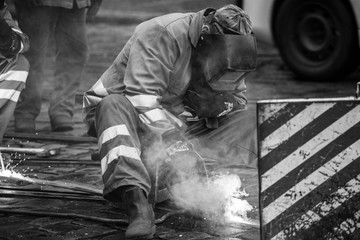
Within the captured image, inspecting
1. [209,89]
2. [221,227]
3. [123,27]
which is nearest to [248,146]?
[209,89]

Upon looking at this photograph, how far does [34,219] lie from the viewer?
476cm

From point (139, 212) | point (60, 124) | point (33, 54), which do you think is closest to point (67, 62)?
point (33, 54)

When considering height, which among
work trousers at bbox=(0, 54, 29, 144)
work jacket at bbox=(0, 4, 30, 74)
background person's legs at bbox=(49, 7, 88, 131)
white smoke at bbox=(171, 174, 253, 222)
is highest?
work jacket at bbox=(0, 4, 30, 74)

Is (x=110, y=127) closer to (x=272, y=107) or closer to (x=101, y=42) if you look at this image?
(x=272, y=107)

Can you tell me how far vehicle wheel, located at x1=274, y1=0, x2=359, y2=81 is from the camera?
8.56 metres

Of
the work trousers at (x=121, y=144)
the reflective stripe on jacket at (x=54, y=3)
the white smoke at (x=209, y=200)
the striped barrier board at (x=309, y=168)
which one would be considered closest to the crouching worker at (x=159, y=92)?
the work trousers at (x=121, y=144)

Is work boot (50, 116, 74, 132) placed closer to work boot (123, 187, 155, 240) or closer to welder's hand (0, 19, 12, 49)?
welder's hand (0, 19, 12, 49)

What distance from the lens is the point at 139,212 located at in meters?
4.39

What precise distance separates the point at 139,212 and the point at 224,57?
39.6 inches

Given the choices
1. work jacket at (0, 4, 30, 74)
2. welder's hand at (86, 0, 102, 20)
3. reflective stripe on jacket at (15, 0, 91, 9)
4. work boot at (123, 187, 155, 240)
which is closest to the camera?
work boot at (123, 187, 155, 240)

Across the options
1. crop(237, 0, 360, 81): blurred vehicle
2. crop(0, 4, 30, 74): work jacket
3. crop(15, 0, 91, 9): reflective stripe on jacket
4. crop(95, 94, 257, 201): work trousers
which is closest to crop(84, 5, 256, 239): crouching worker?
crop(95, 94, 257, 201): work trousers

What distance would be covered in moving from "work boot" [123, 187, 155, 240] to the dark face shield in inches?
34.5

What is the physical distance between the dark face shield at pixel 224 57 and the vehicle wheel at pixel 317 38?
3.84 m

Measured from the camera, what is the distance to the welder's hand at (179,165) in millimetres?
4809
